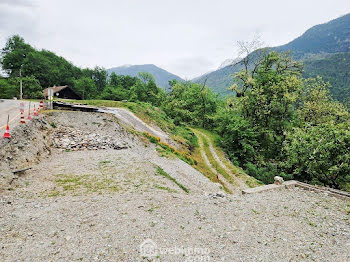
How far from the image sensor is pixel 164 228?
216 inches

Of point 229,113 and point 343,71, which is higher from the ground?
point 343,71

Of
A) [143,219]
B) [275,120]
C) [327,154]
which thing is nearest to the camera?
[143,219]

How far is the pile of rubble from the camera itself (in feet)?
44.4

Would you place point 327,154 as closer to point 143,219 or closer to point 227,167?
point 227,167

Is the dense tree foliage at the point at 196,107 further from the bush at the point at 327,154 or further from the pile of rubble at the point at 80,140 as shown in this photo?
the bush at the point at 327,154

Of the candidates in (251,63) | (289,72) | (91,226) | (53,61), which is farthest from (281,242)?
(53,61)

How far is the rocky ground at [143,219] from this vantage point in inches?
181

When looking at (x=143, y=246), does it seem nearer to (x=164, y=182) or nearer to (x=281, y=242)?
(x=281, y=242)

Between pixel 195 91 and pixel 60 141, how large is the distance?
100 ft

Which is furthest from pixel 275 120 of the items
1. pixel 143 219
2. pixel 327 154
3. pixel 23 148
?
pixel 23 148

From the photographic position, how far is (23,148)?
9.80 m

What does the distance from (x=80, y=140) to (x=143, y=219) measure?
10.8m

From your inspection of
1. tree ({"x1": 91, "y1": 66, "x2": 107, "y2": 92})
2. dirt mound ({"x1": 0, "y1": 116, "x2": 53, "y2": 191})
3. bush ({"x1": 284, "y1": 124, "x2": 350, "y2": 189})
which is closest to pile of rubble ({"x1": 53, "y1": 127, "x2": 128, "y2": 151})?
dirt mound ({"x1": 0, "y1": 116, "x2": 53, "y2": 191})

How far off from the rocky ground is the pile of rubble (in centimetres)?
214
